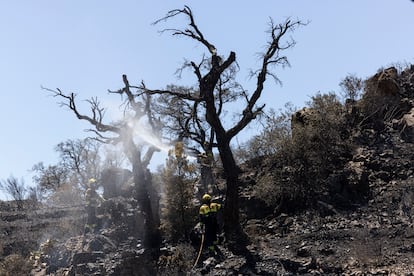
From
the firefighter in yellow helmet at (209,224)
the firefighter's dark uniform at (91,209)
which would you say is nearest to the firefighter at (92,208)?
the firefighter's dark uniform at (91,209)

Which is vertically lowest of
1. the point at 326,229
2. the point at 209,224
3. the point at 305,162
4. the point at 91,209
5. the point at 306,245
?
the point at 306,245

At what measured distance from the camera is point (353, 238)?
13.9 m

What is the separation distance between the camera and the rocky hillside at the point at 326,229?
13.2 metres

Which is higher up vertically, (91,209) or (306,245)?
(91,209)

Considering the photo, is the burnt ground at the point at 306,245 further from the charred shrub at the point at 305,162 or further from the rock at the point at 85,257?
the charred shrub at the point at 305,162

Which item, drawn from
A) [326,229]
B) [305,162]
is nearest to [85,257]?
[305,162]

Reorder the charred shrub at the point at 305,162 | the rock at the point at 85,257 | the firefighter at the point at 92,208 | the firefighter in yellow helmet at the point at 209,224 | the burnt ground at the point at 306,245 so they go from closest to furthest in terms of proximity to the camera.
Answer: the burnt ground at the point at 306,245 → the firefighter in yellow helmet at the point at 209,224 → the charred shrub at the point at 305,162 → the rock at the point at 85,257 → the firefighter at the point at 92,208

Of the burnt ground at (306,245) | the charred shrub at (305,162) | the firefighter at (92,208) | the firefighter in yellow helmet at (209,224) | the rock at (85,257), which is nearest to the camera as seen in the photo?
the burnt ground at (306,245)

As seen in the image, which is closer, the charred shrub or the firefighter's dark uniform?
the charred shrub

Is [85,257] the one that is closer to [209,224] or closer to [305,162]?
[209,224]

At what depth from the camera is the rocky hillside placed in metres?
13.2

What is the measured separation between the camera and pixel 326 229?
1535 centimetres

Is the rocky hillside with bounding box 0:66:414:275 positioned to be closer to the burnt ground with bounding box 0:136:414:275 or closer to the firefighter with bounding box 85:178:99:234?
the burnt ground with bounding box 0:136:414:275

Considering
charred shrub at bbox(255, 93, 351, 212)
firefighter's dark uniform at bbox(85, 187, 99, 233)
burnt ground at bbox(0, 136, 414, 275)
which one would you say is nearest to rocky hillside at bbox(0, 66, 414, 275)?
burnt ground at bbox(0, 136, 414, 275)
